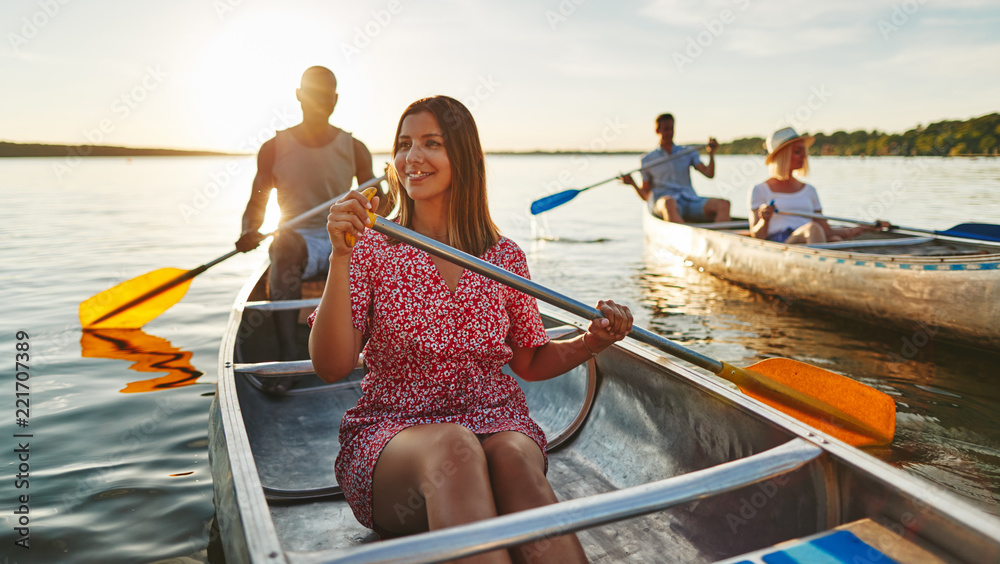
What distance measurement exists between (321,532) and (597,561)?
96cm

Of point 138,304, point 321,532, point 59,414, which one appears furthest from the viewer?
point 138,304

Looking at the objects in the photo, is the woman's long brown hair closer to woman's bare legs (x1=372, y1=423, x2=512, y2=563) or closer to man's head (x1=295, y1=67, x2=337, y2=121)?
woman's bare legs (x1=372, y1=423, x2=512, y2=563)

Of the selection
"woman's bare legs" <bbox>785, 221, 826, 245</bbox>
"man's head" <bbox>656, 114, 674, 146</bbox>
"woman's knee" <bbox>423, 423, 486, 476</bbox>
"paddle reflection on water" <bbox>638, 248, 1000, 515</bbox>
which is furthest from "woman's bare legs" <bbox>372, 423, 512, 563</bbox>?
"man's head" <bbox>656, 114, 674, 146</bbox>

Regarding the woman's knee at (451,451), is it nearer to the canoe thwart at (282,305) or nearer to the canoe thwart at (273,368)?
the canoe thwart at (273,368)

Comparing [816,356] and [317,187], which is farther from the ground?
[317,187]

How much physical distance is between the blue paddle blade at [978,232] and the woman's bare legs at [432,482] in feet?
19.1

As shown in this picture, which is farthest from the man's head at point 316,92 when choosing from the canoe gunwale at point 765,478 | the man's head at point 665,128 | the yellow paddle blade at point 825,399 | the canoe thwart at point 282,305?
the man's head at point 665,128

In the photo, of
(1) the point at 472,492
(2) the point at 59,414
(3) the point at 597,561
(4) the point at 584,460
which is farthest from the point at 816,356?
(2) the point at 59,414

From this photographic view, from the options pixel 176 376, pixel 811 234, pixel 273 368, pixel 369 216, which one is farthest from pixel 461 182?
pixel 811 234

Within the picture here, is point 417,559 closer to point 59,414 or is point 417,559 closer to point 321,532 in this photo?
point 321,532

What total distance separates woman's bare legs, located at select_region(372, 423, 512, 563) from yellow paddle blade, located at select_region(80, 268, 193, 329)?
169 inches

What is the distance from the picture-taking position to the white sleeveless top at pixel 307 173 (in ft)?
14.8

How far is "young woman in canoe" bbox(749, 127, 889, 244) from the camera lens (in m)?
6.36

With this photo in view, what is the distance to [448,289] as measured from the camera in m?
1.97
